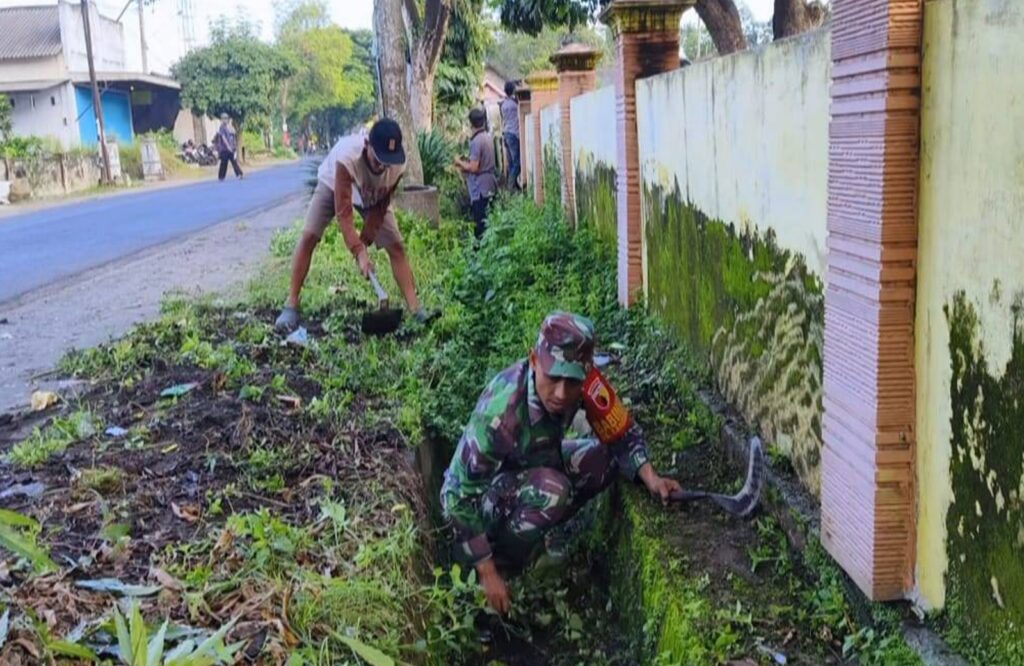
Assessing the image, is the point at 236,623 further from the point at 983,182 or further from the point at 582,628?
the point at 983,182

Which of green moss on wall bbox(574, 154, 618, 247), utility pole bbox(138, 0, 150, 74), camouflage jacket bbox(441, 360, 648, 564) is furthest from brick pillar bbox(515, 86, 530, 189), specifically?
utility pole bbox(138, 0, 150, 74)

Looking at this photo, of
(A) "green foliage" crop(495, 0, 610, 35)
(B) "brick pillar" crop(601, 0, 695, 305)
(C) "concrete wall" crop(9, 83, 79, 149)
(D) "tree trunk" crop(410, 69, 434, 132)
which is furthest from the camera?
(C) "concrete wall" crop(9, 83, 79, 149)

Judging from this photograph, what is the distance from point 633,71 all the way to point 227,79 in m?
41.0

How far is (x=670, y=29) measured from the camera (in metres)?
6.45

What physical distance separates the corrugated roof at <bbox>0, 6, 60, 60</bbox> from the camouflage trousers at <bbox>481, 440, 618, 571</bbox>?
37918 mm

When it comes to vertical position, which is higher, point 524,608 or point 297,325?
point 297,325

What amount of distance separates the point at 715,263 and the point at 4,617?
10.2 ft

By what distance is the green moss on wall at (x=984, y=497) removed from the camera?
7.00 ft

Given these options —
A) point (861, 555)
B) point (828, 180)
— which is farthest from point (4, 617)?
point (828, 180)

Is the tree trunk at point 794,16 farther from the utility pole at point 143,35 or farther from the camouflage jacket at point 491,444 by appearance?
the utility pole at point 143,35

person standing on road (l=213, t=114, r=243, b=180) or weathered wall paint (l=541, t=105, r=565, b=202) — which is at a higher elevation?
person standing on road (l=213, t=114, r=243, b=180)

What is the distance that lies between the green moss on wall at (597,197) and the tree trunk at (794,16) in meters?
6.41

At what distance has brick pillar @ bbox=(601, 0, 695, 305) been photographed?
20.8 feet

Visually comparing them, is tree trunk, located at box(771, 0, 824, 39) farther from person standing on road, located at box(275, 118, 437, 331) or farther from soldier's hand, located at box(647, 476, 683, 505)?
soldier's hand, located at box(647, 476, 683, 505)
